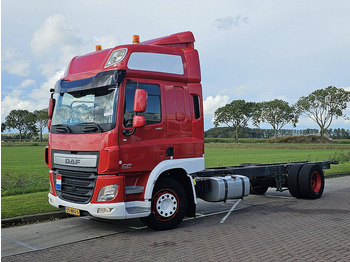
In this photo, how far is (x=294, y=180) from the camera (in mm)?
11328

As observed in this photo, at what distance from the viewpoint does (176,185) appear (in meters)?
7.57

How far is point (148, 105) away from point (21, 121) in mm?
103331

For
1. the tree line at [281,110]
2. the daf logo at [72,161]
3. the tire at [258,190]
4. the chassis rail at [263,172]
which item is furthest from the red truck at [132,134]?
the tree line at [281,110]

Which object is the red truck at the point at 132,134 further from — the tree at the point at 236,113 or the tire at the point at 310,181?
the tree at the point at 236,113

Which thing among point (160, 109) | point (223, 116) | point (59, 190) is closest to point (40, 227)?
point (59, 190)

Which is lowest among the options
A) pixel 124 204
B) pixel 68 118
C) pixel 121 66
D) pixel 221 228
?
pixel 221 228

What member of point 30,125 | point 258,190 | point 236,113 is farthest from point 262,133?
point 258,190

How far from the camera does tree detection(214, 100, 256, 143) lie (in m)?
94.4

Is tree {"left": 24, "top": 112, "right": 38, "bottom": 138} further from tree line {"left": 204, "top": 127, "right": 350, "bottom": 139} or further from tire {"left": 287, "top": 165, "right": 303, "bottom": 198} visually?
tire {"left": 287, "top": 165, "right": 303, "bottom": 198}

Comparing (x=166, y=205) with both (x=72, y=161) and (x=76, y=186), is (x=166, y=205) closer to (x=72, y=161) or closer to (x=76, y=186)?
(x=76, y=186)

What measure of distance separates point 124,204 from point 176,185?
4.12 feet

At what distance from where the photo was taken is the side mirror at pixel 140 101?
6.55 metres

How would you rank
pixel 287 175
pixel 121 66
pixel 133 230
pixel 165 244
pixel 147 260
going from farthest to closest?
1. pixel 287 175
2. pixel 133 230
3. pixel 121 66
4. pixel 165 244
5. pixel 147 260

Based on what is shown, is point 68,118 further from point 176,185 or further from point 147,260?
point 147,260
